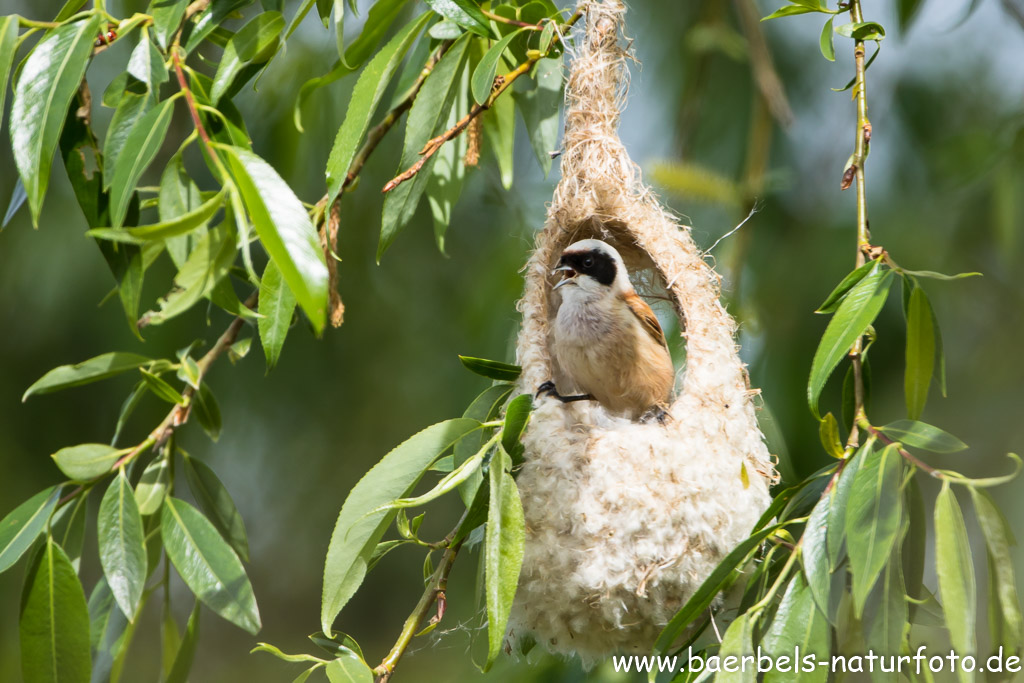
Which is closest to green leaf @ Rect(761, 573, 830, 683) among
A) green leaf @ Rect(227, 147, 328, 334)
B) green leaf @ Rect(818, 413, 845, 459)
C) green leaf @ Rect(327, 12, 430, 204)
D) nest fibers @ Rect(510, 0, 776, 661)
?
green leaf @ Rect(818, 413, 845, 459)

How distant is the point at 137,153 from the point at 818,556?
1072 millimetres

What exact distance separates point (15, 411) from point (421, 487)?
67.2 inches

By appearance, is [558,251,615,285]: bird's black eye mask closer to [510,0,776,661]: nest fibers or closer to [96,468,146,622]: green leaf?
[510,0,776,661]: nest fibers

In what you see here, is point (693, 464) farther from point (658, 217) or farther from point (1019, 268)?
point (1019, 268)

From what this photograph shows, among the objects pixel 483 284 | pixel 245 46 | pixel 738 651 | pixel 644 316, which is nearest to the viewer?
pixel 738 651

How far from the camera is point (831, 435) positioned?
1.20 m

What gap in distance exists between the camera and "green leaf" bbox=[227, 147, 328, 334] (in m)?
0.89

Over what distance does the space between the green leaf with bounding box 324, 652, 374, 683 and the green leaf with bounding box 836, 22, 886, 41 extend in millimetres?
1189

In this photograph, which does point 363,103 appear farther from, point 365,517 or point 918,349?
point 918,349

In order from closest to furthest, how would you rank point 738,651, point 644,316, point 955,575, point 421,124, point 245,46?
point 955,575, point 738,651, point 245,46, point 421,124, point 644,316

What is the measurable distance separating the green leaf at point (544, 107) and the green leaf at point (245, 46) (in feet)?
1.89

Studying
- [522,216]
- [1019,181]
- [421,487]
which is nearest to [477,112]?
[522,216]

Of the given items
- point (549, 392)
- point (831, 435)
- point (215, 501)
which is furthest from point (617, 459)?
point (215, 501)

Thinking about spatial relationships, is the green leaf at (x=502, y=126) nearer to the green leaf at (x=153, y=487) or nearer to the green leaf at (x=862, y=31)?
the green leaf at (x=862, y=31)
